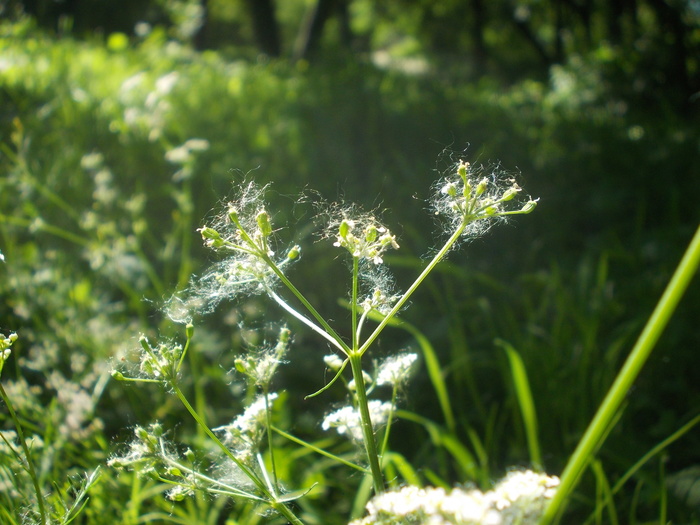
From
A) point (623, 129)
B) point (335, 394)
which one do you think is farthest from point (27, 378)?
point (623, 129)

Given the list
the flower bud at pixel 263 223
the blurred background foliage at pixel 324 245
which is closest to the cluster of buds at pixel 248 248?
the flower bud at pixel 263 223

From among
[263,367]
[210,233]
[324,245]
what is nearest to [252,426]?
[263,367]

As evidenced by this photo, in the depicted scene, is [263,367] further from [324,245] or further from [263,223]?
[324,245]

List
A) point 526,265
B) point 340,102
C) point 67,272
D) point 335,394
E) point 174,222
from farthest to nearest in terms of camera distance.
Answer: point 340,102 → point 526,265 → point 174,222 → point 67,272 → point 335,394

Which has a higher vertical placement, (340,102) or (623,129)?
(340,102)

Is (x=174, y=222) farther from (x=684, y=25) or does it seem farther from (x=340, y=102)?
(x=684, y=25)

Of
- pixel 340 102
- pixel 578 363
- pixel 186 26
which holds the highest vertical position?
pixel 186 26

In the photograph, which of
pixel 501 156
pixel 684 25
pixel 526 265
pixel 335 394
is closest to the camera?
pixel 335 394
